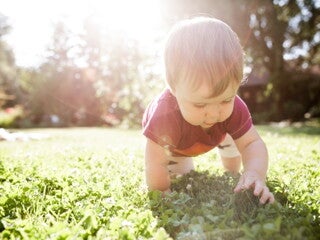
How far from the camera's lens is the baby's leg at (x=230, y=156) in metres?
3.98

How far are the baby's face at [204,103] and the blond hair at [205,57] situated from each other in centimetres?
4

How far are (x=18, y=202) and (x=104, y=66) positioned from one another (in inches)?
1155

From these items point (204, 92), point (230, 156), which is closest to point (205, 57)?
point (204, 92)

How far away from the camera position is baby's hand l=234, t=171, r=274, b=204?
2584 mm

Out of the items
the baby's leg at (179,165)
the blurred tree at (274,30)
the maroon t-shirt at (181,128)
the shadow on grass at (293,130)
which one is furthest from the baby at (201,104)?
the blurred tree at (274,30)

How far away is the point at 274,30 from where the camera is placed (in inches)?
942

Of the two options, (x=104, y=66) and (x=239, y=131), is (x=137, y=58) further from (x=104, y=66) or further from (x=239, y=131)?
(x=239, y=131)

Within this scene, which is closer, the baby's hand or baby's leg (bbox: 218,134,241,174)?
the baby's hand

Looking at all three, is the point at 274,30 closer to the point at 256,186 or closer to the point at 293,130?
the point at 293,130

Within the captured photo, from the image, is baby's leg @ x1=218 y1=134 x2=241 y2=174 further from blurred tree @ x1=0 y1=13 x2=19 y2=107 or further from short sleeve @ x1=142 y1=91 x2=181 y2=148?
blurred tree @ x1=0 y1=13 x2=19 y2=107

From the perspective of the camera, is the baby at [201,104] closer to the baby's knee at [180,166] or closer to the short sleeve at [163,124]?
the short sleeve at [163,124]

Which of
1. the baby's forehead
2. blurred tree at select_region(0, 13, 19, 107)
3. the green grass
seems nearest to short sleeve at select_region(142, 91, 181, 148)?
the green grass

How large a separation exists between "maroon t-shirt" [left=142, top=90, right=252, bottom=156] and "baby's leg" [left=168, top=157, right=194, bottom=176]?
0.37 meters

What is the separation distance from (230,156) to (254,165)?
916 millimetres
